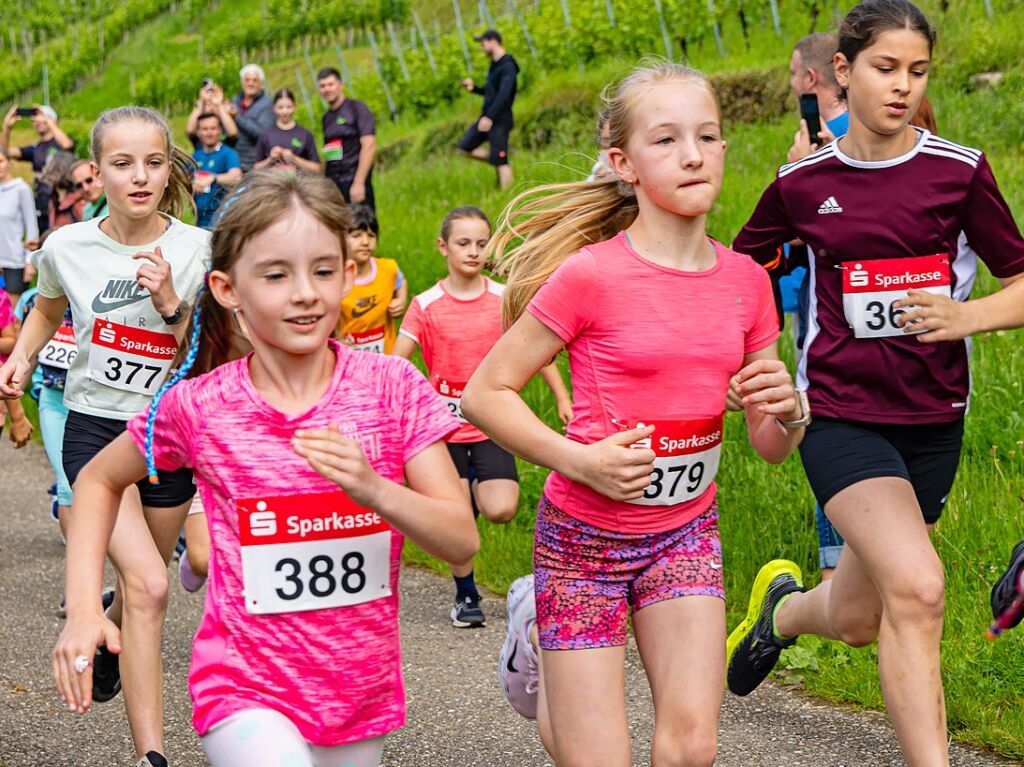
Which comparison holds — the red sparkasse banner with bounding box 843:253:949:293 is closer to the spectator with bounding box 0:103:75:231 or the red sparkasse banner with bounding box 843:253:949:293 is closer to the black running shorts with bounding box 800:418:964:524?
the black running shorts with bounding box 800:418:964:524

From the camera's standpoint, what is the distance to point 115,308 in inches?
198

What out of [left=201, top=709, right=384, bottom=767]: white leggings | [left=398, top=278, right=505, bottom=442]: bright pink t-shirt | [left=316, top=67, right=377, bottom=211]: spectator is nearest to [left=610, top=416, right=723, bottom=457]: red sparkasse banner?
[left=201, top=709, right=384, bottom=767]: white leggings

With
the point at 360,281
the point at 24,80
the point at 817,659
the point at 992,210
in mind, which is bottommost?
the point at 24,80

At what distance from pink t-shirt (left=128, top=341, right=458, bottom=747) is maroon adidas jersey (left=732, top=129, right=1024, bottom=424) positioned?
4.96 feet

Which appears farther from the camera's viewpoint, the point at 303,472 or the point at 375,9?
the point at 375,9

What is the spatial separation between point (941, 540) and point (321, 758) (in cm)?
370

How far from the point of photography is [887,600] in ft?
13.1

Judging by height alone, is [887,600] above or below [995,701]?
above

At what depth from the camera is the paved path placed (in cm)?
492

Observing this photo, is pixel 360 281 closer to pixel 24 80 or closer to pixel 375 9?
pixel 375 9

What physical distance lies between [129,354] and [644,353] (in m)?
2.10

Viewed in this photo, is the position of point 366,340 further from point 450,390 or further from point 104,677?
point 104,677

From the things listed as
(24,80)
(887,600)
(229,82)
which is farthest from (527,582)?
(24,80)

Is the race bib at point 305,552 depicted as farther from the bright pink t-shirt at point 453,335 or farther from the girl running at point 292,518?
the bright pink t-shirt at point 453,335
